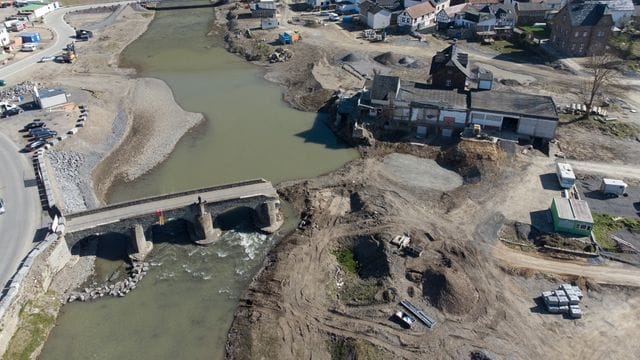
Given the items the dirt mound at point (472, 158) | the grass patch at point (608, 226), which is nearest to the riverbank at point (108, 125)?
the dirt mound at point (472, 158)

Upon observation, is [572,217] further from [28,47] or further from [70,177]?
[28,47]

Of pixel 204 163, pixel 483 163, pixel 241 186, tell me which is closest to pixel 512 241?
pixel 483 163

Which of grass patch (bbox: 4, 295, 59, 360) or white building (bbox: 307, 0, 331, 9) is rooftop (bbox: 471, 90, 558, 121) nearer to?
grass patch (bbox: 4, 295, 59, 360)

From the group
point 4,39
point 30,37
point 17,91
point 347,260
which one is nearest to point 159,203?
point 347,260

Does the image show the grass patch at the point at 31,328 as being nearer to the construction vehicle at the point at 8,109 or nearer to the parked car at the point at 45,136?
the parked car at the point at 45,136

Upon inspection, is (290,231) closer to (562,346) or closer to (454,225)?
(454,225)

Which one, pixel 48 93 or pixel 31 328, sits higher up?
pixel 48 93
